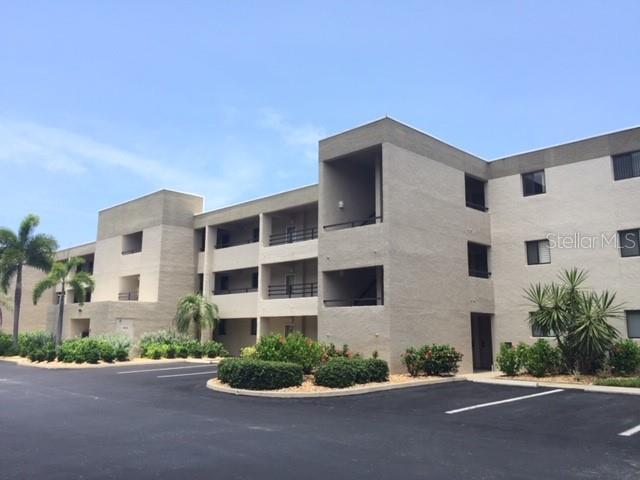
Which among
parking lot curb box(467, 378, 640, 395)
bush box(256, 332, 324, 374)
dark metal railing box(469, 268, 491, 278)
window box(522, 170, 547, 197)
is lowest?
parking lot curb box(467, 378, 640, 395)

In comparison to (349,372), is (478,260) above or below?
above

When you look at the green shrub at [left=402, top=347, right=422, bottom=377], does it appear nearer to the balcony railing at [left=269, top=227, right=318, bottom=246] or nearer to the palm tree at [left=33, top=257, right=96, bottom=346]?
the balcony railing at [left=269, top=227, right=318, bottom=246]

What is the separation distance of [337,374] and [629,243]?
12450 millimetres

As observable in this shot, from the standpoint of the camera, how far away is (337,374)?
16016mm

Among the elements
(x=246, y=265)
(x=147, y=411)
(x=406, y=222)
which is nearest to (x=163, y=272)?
(x=246, y=265)

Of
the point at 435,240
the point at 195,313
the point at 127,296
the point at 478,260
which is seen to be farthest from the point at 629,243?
the point at 127,296

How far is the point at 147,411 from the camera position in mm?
12406

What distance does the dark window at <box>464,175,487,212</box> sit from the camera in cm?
2495

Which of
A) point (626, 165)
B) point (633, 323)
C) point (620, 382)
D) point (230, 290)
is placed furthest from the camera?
point (230, 290)

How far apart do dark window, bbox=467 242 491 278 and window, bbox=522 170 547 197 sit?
3.05 m

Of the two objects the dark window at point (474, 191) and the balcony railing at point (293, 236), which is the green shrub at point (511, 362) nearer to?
the dark window at point (474, 191)

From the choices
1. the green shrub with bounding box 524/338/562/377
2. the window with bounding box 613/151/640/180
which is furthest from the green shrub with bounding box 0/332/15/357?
the window with bounding box 613/151/640/180

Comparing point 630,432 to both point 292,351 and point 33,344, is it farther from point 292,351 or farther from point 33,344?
point 33,344

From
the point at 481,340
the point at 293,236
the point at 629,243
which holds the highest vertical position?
the point at 293,236
